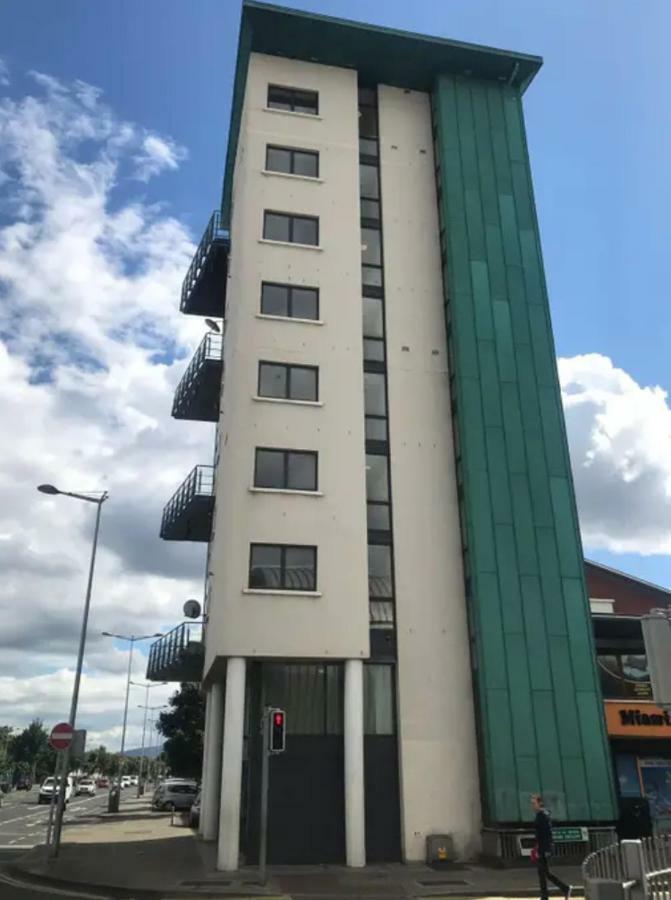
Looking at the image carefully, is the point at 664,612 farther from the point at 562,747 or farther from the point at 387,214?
the point at 387,214

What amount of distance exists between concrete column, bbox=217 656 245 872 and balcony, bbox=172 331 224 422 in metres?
13.4

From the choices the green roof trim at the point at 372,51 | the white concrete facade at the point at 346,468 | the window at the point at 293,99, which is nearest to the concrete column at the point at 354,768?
the white concrete facade at the point at 346,468

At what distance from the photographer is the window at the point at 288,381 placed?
73.3 ft

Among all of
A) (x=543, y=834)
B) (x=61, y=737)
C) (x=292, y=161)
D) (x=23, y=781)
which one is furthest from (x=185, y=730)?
(x=23, y=781)

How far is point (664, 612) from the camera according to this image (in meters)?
8.27

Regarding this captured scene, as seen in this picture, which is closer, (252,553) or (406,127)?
(252,553)

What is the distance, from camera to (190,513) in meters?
27.9

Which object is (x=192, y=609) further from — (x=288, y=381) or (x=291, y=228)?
(x=291, y=228)

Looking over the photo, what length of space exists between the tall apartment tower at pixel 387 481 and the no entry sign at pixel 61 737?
4261mm

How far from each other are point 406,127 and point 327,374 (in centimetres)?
1106

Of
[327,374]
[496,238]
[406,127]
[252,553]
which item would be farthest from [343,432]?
[406,127]

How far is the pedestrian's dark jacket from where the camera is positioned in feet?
46.1

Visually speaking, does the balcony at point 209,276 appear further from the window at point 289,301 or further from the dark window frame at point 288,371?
the dark window frame at point 288,371

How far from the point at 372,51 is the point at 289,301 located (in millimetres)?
10866
